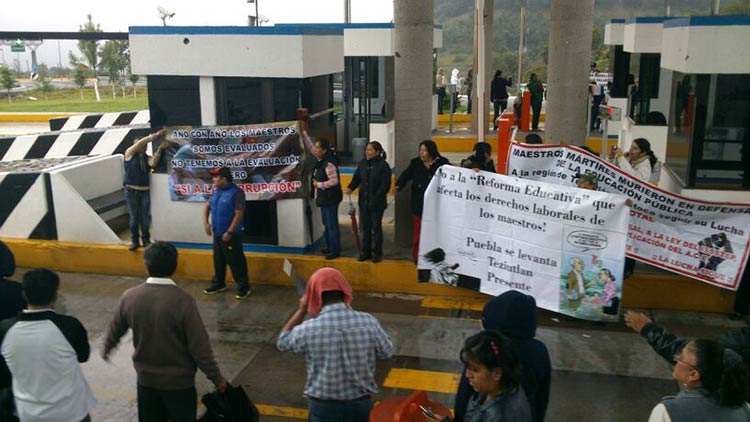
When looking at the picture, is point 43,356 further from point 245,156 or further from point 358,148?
point 358,148

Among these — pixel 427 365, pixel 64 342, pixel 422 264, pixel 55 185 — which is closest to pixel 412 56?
pixel 422 264

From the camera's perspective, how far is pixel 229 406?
5086 millimetres

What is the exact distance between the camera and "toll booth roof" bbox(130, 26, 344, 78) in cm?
954

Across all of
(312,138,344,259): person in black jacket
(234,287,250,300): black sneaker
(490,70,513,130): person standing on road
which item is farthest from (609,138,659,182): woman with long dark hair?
(490,70,513,130): person standing on road

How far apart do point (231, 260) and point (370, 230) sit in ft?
5.66

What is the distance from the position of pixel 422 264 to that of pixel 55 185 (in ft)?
17.4

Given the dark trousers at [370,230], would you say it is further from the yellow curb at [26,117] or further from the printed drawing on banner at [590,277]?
the yellow curb at [26,117]

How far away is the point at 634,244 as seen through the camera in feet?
26.6

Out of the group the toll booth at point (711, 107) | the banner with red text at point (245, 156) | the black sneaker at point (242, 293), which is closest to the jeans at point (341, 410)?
the black sneaker at point (242, 293)

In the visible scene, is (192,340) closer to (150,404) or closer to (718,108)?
(150,404)

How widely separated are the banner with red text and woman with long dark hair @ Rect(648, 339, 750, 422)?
6764mm

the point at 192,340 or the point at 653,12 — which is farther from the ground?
the point at 653,12

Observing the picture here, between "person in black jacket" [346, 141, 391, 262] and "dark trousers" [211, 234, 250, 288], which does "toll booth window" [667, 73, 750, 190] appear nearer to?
"person in black jacket" [346, 141, 391, 262]

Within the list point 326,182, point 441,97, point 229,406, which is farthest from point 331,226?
point 441,97
